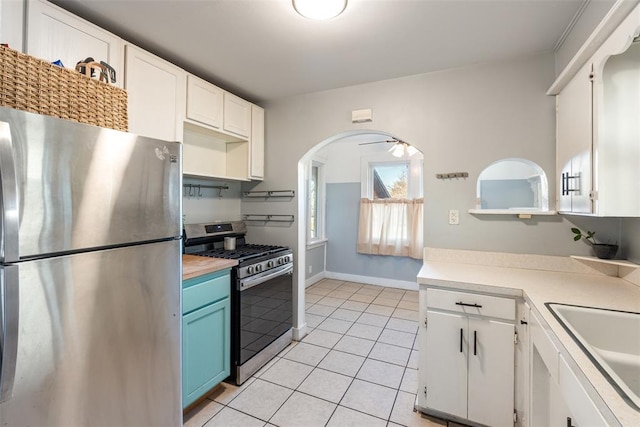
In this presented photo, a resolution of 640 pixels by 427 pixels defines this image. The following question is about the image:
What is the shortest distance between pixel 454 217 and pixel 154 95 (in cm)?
241

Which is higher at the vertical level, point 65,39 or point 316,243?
point 65,39

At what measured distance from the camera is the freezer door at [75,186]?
0.90 metres

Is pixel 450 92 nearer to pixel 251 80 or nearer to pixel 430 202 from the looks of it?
pixel 430 202

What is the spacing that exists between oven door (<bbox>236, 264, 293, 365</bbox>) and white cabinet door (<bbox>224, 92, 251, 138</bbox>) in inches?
53.7

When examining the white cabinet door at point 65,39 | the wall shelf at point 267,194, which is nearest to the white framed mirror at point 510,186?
the wall shelf at point 267,194

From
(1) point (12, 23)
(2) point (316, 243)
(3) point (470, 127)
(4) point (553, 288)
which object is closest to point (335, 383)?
(4) point (553, 288)

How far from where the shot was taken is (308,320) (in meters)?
3.33

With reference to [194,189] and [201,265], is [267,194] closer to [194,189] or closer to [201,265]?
[194,189]

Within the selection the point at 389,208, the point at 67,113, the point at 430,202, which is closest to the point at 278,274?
the point at 430,202

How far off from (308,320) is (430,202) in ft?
6.49

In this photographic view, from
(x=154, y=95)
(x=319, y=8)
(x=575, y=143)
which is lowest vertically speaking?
(x=575, y=143)

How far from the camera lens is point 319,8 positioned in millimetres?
1508

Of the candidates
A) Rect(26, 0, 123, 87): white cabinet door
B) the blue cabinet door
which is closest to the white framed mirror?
the blue cabinet door

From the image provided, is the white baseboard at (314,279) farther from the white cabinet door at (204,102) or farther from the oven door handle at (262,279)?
the white cabinet door at (204,102)
